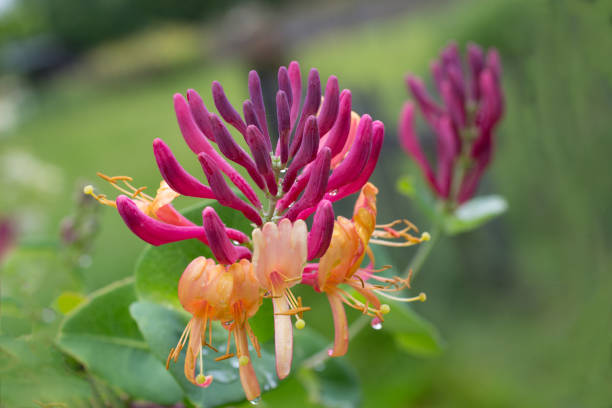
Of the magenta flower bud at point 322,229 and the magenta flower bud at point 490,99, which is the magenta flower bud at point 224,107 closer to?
the magenta flower bud at point 322,229

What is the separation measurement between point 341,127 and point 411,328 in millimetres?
282

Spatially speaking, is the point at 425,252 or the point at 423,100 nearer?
the point at 425,252

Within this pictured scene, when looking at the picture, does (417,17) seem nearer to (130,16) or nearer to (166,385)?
(166,385)

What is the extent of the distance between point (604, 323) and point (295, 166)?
501mm

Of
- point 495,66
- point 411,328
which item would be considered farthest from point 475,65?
point 411,328

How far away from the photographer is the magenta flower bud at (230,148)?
16.2 inches

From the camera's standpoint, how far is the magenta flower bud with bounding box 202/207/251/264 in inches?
14.3

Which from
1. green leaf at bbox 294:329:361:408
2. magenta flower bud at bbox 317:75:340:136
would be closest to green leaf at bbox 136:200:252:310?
magenta flower bud at bbox 317:75:340:136

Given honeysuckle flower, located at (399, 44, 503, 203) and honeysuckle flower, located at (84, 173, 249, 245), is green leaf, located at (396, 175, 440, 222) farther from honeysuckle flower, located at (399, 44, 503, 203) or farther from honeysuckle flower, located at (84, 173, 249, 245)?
honeysuckle flower, located at (84, 173, 249, 245)

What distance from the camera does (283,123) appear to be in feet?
1.48

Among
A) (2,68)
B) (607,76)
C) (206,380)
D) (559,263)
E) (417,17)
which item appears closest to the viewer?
(206,380)

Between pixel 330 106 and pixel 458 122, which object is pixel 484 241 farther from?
pixel 330 106

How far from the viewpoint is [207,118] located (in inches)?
16.8

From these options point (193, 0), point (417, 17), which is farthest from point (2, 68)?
point (417, 17)
